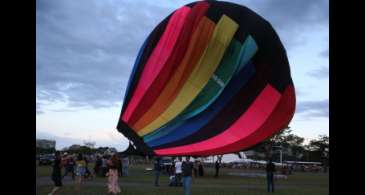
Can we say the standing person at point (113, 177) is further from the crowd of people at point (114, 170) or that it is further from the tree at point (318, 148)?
the tree at point (318, 148)

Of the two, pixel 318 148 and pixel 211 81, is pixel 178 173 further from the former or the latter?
pixel 318 148

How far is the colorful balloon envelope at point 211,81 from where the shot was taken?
53.7 ft

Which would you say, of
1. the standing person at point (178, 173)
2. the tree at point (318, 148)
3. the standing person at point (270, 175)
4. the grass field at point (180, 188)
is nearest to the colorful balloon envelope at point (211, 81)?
the grass field at point (180, 188)

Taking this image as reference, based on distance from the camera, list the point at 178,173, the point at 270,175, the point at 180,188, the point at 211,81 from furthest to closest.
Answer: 1. the point at 180,188
2. the point at 178,173
3. the point at 270,175
4. the point at 211,81

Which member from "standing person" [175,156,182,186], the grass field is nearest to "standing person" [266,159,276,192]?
the grass field

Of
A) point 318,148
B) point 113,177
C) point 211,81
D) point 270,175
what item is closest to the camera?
point 113,177

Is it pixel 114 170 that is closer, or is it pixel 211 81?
pixel 114 170

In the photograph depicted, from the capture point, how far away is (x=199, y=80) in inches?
663

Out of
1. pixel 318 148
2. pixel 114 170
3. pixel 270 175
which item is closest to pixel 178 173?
pixel 270 175

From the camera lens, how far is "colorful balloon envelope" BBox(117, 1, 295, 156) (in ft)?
53.7

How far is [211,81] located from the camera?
16.9 metres
